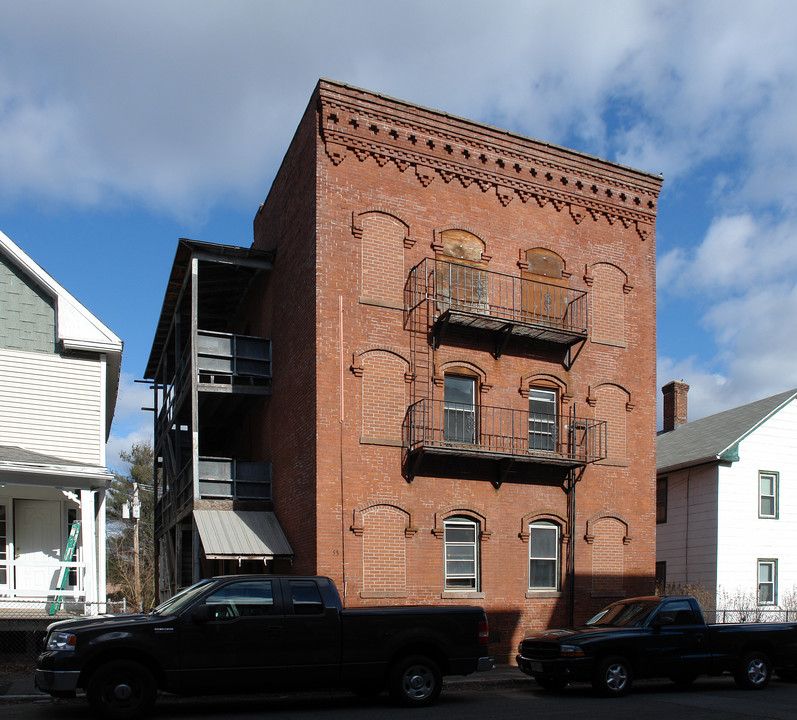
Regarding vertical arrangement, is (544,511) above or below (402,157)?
below

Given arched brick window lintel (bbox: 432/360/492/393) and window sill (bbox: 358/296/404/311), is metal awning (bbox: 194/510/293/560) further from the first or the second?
window sill (bbox: 358/296/404/311)

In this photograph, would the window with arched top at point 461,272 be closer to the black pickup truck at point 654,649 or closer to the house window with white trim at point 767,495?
the black pickup truck at point 654,649

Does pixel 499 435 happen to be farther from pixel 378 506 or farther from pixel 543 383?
pixel 378 506

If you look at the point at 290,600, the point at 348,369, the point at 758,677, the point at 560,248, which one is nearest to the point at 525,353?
the point at 560,248

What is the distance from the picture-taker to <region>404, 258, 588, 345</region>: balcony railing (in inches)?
753

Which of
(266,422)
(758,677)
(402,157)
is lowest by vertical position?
(758,677)

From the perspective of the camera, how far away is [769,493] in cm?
2822

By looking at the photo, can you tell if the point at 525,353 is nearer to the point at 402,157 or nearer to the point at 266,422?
the point at 402,157

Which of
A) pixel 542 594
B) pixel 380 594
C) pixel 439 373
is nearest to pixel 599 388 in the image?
pixel 439 373

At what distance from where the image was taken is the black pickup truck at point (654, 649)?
13.7 meters

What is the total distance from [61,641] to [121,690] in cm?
94

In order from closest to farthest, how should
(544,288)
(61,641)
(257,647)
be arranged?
(61,641) < (257,647) < (544,288)

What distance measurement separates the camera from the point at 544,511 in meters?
19.8

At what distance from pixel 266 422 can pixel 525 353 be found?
21.9 feet
